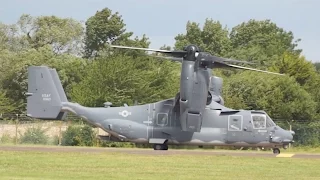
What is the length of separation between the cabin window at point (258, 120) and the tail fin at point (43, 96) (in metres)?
11.1

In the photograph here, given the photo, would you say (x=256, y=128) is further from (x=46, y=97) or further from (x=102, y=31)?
(x=102, y=31)

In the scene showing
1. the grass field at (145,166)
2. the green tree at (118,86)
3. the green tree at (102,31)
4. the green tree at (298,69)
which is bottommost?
the grass field at (145,166)

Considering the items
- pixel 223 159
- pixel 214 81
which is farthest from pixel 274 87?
pixel 223 159

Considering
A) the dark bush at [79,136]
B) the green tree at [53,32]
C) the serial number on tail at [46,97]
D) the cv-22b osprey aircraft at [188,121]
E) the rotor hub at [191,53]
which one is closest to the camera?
the rotor hub at [191,53]

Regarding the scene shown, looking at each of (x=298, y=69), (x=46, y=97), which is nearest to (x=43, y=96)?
(x=46, y=97)

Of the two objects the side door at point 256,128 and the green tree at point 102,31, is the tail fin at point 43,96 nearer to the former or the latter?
the side door at point 256,128

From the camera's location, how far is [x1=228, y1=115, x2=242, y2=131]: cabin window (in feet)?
143

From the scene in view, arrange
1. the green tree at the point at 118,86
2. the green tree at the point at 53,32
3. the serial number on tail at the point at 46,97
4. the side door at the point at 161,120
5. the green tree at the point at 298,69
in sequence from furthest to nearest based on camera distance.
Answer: the green tree at the point at 53,32 < the green tree at the point at 298,69 < the green tree at the point at 118,86 < the serial number on tail at the point at 46,97 < the side door at the point at 161,120

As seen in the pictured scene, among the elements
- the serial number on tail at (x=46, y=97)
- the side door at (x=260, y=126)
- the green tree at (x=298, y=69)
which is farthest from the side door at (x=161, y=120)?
the green tree at (x=298, y=69)

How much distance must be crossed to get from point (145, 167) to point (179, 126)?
652 inches

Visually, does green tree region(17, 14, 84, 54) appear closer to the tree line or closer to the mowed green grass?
the tree line

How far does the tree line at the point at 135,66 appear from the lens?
63969 mm

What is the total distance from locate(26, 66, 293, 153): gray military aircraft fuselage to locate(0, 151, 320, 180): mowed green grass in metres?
9.26

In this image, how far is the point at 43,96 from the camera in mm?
45594
